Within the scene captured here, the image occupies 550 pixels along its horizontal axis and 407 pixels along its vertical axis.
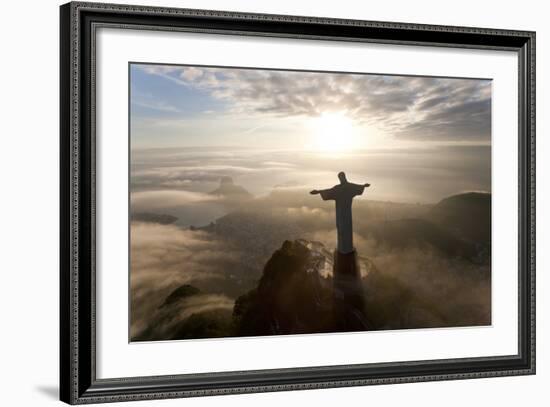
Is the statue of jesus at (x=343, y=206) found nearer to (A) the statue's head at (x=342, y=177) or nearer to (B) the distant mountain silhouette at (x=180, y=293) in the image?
(A) the statue's head at (x=342, y=177)

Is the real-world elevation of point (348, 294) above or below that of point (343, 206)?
below

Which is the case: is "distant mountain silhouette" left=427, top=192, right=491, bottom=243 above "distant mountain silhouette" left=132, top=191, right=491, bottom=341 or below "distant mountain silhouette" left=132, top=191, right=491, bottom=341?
above

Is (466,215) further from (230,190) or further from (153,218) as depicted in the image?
(153,218)

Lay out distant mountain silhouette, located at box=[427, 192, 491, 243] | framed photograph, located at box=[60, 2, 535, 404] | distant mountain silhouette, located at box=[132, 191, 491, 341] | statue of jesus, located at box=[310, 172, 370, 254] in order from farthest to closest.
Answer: distant mountain silhouette, located at box=[427, 192, 491, 243] < statue of jesus, located at box=[310, 172, 370, 254] < distant mountain silhouette, located at box=[132, 191, 491, 341] < framed photograph, located at box=[60, 2, 535, 404]

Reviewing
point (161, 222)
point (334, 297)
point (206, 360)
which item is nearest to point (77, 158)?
point (161, 222)

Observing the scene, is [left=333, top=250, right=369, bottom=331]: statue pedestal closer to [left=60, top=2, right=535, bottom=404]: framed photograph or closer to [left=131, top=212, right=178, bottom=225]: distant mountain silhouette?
[left=60, top=2, right=535, bottom=404]: framed photograph

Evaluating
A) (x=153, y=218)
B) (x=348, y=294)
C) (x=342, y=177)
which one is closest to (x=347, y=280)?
(x=348, y=294)

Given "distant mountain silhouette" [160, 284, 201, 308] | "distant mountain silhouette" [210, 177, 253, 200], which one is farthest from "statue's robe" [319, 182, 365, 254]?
"distant mountain silhouette" [160, 284, 201, 308]
